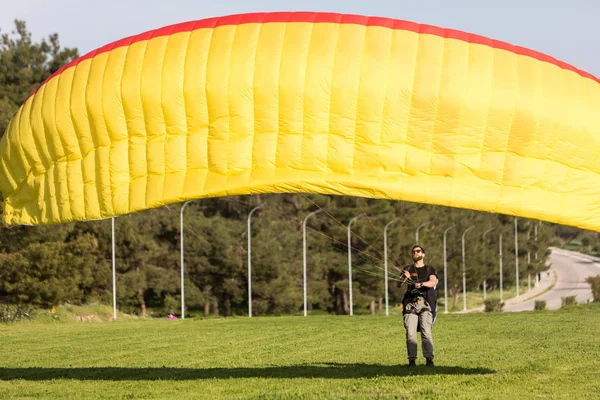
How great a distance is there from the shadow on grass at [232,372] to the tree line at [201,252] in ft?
120

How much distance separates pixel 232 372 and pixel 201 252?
205ft

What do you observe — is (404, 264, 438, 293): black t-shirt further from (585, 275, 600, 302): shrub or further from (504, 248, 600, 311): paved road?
(504, 248, 600, 311): paved road

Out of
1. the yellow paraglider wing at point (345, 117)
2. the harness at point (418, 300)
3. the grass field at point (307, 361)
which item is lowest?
the grass field at point (307, 361)

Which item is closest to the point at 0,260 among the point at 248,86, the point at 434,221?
the point at 248,86

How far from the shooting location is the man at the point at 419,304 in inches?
651

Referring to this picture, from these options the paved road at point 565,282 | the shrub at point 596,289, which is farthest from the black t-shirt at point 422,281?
the paved road at point 565,282

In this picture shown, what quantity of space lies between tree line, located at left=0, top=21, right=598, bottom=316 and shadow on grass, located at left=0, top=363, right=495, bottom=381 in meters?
36.6

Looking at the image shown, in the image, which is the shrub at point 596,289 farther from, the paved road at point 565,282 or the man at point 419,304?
the man at point 419,304

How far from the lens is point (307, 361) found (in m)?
19.9

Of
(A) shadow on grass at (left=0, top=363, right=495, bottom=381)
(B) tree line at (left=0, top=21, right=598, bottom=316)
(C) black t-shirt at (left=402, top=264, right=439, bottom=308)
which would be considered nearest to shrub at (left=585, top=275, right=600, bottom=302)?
(B) tree line at (left=0, top=21, right=598, bottom=316)

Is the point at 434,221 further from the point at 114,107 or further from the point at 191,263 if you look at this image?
the point at 114,107

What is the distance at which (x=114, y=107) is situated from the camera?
51.4 feet

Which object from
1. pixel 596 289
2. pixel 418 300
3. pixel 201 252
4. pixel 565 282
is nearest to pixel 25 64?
pixel 201 252

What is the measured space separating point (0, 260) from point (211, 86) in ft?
142
